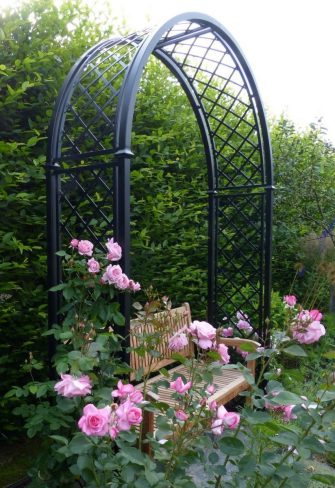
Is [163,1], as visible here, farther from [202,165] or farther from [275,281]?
[275,281]

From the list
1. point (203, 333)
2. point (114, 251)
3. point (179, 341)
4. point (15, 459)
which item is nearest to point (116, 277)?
point (114, 251)

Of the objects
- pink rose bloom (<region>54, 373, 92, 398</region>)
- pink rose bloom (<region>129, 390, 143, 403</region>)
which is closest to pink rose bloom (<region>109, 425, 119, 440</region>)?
pink rose bloom (<region>129, 390, 143, 403</region>)

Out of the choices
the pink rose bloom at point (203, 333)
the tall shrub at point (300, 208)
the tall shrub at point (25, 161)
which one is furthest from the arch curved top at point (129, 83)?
the tall shrub at point (300, 208)

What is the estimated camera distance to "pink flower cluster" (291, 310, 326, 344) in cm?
145

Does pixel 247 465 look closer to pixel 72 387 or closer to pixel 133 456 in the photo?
pixel 133 456

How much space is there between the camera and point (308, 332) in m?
1.46

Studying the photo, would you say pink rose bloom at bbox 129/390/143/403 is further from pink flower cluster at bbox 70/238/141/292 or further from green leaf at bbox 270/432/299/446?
pink flower cluster at bbox 70/238/141/292

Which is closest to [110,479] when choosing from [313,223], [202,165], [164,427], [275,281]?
[164,427]

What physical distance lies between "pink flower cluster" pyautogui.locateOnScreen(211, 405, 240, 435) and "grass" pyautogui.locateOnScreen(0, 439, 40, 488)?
5.16ft

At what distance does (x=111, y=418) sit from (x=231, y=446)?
0.40 metres

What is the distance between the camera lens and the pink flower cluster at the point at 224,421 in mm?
1411

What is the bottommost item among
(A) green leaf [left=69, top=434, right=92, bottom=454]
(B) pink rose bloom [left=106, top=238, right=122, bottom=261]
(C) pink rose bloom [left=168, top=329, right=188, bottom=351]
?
(A) green leaf [left=69, top=434, right=92, bottom=454]

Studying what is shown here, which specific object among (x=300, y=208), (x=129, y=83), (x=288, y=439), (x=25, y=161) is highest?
(x=129, y=83)

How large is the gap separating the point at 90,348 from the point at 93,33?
8.13 ft
